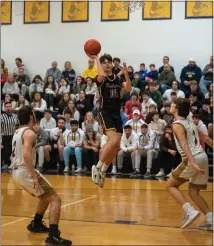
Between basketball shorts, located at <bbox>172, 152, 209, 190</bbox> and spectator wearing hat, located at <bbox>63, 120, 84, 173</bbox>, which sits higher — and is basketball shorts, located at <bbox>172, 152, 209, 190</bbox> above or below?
above

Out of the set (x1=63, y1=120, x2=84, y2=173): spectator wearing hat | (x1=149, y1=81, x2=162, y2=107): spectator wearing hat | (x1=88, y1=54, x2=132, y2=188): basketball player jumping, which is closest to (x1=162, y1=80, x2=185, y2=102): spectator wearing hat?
(x1=149, y1=81, x2=162, y2=107): spectator wearing hat

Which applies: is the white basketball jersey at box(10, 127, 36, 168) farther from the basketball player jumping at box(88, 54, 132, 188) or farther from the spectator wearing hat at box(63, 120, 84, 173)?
the spectator wearing hat at box(63, 120, 84, 173)

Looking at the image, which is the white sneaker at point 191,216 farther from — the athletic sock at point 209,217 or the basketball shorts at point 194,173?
the basketball shorts at point 194,173

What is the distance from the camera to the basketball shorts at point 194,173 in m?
6.33

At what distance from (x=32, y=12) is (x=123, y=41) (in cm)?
361

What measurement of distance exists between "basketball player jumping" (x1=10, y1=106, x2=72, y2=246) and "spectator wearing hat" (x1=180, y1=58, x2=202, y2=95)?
33.4 ft

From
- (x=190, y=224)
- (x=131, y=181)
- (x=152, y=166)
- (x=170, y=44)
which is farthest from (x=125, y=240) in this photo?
(x=170, y=44)

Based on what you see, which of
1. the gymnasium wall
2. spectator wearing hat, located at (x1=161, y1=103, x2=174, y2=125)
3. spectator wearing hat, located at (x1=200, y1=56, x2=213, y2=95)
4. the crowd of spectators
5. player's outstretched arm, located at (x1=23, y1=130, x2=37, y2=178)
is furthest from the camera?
the gymnasium wall

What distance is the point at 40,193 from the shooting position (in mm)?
5891

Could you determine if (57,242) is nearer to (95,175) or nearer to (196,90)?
(95,175)

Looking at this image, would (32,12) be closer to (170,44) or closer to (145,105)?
(170,44)

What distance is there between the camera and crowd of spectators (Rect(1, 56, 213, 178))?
12.5m

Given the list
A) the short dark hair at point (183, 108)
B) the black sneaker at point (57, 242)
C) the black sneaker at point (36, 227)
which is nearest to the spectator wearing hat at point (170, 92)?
the short dark hair at point (183, 108)

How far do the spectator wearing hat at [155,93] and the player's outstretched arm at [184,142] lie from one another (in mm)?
8653
